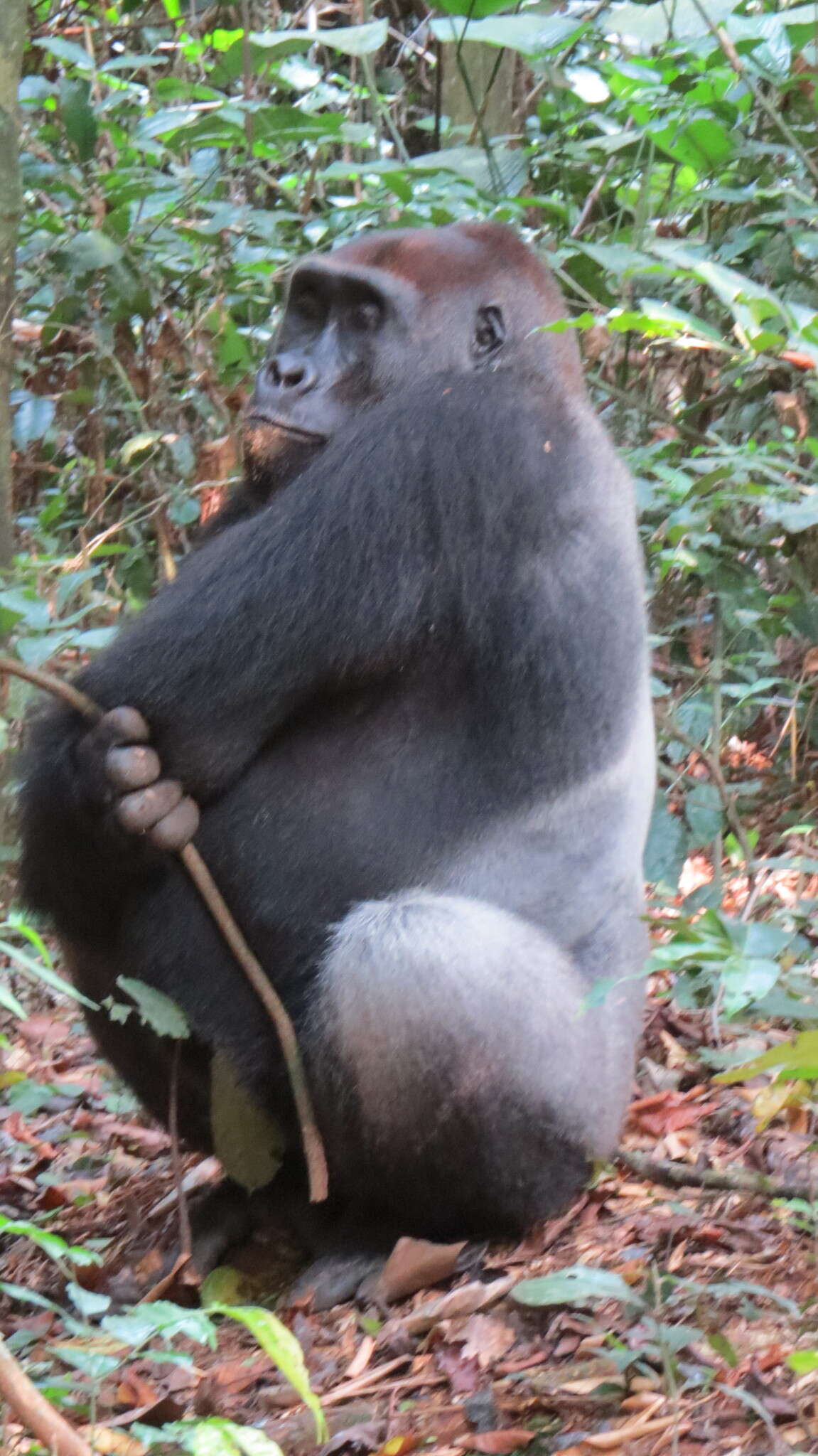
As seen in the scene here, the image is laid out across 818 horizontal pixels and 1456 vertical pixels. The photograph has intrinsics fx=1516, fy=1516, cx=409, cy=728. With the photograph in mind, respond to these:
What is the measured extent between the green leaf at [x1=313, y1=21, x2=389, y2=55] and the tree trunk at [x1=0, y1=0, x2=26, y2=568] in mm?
746

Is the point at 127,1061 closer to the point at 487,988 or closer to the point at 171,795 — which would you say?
the point at 171,795

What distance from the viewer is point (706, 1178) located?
288cm

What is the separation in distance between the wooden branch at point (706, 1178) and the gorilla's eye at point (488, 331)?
68.7 inches

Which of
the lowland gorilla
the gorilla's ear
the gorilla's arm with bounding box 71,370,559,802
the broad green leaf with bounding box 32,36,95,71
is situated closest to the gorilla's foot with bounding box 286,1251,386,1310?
the lowland gorilla

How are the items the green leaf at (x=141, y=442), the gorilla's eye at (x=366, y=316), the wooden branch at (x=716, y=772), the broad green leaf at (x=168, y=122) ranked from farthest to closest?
the green leaf at (x=141, y=442) < the broad green leaf at (x=168, y=122) < the wooden branch at (x=716, y=772) < the gorilla's eye at (x=366, y=316)

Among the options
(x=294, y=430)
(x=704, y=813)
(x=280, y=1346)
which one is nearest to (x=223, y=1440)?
(x=280, y=1346)

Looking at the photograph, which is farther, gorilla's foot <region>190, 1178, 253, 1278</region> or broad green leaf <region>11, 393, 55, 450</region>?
broad green leaf <region>11, 393, 55, 450</region>

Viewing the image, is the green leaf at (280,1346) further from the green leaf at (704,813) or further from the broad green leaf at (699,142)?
the broad green leaf at (699,142)

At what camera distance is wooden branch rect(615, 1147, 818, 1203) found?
2674mm

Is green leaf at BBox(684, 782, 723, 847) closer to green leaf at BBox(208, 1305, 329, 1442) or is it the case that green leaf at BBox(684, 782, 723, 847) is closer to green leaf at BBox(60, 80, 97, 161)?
green leaf at BBox(208, 1305, 329, 1442)

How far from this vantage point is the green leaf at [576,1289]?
2.29 metres

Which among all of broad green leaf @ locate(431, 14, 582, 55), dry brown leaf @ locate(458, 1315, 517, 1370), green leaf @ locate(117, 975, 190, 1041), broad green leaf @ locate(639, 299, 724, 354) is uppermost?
broad green leaf @ locate(431, 14, 582, 55)

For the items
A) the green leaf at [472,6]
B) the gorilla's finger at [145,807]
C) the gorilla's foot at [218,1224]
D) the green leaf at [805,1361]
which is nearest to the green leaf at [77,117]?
the green leaf at [472,6]

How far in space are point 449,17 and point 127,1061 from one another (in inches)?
111
